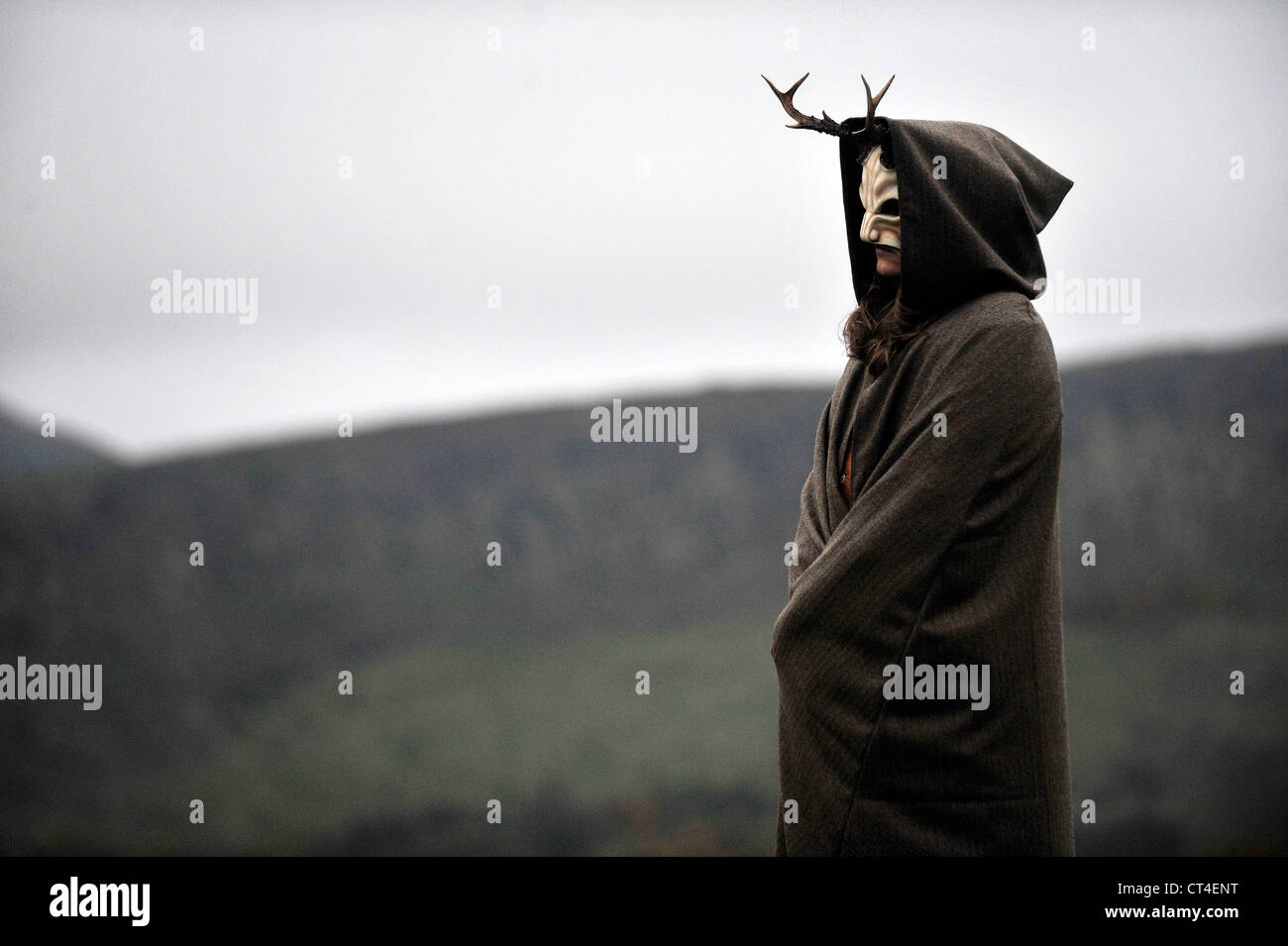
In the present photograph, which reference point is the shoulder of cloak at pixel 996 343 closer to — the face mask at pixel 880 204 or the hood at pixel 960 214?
the hood at pixel 960 214

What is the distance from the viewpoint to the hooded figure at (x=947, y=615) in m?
1.61

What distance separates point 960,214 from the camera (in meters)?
1.71

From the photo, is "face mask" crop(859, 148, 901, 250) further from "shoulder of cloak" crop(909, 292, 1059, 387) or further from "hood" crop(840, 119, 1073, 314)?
"shoulder of cloak" crop(909, 292, 1059, 387)

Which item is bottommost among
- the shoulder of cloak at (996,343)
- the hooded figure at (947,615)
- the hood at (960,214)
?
the hooded figure at (947,615)

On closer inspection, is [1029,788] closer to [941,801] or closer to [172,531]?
[941,801]

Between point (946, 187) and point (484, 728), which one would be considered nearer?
point (946, 187)

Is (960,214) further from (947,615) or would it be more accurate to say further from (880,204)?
(947,615)

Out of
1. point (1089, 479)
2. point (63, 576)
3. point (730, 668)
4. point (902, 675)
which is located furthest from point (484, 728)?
point (902, 675)

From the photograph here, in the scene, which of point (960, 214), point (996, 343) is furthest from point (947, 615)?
point (960, 214)

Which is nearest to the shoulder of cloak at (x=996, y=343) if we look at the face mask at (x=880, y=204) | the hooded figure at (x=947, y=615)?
the hooded figure at (x=947, y=615)

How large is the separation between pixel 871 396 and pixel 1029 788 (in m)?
0.71

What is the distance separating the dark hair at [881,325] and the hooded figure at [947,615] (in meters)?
0.08

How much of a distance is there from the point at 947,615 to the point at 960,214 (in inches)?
26.9

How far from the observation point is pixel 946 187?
1.74 meters
